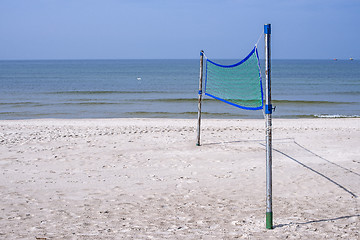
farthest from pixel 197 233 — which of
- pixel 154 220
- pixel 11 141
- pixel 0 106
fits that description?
pixel 0 106

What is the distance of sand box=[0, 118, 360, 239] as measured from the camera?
14.5 ft

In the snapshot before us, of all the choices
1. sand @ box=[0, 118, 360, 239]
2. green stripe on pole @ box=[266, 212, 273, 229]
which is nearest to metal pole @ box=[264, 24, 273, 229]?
green stripe on pole @ box=[266, 212, 273, 229]

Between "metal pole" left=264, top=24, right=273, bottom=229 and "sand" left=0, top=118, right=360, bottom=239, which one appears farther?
"sand" left=0, top=118, right=360, bottom=239

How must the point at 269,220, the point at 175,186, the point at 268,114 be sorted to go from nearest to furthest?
the point at 268,114, the point at 269,220, the point at 175,186

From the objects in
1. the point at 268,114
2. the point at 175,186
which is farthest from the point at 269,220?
the point at 175,186

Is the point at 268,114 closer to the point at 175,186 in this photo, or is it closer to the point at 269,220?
the point at 269,220

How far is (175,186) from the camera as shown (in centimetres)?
618

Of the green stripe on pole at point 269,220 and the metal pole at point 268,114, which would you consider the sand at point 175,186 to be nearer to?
the green stripe on pole at point 269,220

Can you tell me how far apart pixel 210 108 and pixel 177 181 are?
14.6 m

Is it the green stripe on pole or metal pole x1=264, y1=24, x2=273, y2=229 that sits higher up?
metal pole x1=264, y1=24, x2=273, y2=229

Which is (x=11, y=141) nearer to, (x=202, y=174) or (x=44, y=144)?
(x=44, y=144)

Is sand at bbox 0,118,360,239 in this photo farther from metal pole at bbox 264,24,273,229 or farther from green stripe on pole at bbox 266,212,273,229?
metal pole at bbox 264,24,273,229

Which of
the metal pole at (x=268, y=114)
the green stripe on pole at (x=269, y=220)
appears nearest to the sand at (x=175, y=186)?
the green stripe on pole at (x=269, y=220)

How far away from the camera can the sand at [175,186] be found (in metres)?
4.42
